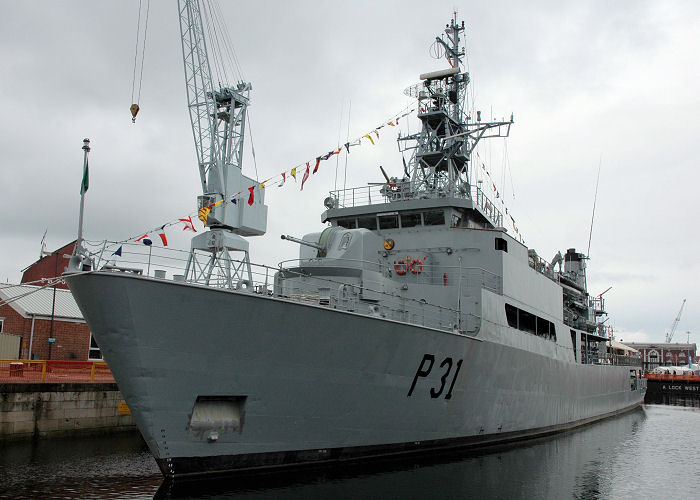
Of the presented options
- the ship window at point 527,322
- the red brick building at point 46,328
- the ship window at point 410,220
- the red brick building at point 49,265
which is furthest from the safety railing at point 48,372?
the red brick building at point 49,265

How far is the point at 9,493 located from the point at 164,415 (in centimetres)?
260

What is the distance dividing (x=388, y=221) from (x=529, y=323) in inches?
215

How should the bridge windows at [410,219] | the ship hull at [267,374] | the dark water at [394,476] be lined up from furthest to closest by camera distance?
the bridge windows at [410,219] → the dark water at [394,476] → the ship hull at [267,374]

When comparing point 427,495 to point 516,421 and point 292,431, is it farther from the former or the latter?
point 516,421

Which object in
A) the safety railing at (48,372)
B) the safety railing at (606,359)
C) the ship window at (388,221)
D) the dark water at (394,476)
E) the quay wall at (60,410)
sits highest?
the ship window at (388,221)

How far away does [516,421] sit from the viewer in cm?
1495

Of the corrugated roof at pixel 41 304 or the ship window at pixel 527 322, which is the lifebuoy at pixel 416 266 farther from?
the corrugated roof at pixel 41 304

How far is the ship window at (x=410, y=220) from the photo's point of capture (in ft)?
50.6

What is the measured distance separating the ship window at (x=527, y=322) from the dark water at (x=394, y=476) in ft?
10.8

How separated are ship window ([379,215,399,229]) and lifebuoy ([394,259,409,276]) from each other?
5.63 ft

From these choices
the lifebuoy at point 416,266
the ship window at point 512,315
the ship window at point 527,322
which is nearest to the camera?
the lifebuoy at point 416,266

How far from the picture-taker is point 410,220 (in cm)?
1555

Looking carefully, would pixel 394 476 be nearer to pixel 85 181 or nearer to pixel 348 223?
pixel 85 181

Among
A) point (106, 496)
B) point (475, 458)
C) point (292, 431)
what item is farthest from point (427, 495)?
point (106, 496)
